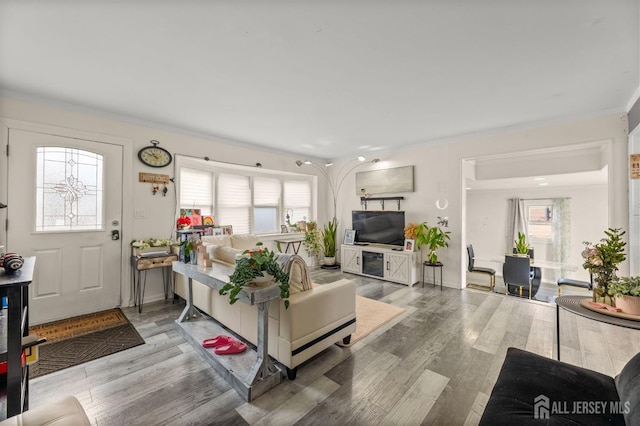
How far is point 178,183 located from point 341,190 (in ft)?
11.1

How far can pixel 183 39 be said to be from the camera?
6.19 feet

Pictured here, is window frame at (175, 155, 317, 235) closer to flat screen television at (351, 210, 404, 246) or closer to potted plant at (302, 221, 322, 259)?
potted plant at (302, 221, 322, 259)

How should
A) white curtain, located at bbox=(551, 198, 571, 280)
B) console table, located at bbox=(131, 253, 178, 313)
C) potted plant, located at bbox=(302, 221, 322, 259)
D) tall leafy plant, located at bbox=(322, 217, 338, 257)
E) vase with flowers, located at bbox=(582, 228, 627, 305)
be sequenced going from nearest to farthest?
1. vase with flowers, located at bbox=(582, 228, 627, 305)
2. console table, located at bbox=(131, 253, 178, 313)
3. potted plant, located at bbox=(302, 221, 322, 259)
4. tall leafy plant, located at bbox=(322, 217, 338, 257)
5. white curtain, located at bbox=(551, 198, 571, 280)

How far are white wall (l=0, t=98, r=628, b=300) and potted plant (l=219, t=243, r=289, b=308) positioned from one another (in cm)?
249

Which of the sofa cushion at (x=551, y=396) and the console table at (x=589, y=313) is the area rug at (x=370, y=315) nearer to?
the sofa cushion at (x=551, y=396)

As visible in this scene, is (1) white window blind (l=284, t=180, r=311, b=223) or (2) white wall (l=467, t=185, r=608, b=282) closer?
(1) white window blind (l=284, t=180, r=311, b=223)

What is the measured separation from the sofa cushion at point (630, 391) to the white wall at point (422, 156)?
282 centimetres

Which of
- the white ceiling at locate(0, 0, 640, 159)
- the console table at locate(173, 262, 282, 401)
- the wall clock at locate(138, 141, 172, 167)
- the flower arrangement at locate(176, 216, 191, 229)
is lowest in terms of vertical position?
the console table at locate(173, 262, 282, 401)

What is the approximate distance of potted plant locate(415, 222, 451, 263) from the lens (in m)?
4.26

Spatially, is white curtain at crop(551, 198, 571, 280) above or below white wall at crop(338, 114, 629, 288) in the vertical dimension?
below

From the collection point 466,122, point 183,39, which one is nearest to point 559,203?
point 466,122

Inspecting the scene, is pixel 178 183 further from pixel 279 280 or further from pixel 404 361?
pixel 404 361

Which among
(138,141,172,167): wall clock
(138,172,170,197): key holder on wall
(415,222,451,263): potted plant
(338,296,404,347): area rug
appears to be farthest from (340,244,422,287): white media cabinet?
→ (138,141,172,167): wall clock

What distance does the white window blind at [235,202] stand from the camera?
4628 mm
